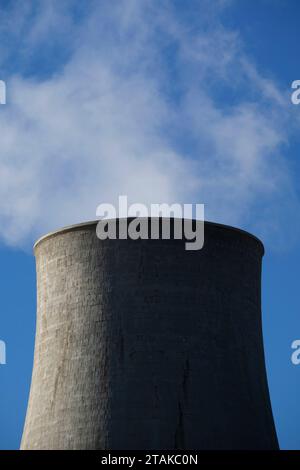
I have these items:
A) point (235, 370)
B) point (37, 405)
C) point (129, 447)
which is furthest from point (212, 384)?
point (37, 405)

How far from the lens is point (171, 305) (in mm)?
23234

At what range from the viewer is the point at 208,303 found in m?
23.5

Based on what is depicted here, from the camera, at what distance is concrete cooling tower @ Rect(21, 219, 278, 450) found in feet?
74.4

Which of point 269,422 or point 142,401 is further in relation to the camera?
point 269,422

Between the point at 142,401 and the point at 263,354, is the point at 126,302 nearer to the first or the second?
the point at 142,401

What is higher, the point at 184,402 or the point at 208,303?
the point at 208,303

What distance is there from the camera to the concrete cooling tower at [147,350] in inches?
893

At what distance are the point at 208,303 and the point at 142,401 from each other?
248 cm

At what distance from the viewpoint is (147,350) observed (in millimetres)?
22953

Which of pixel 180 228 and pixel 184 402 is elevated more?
pixel 180 228
